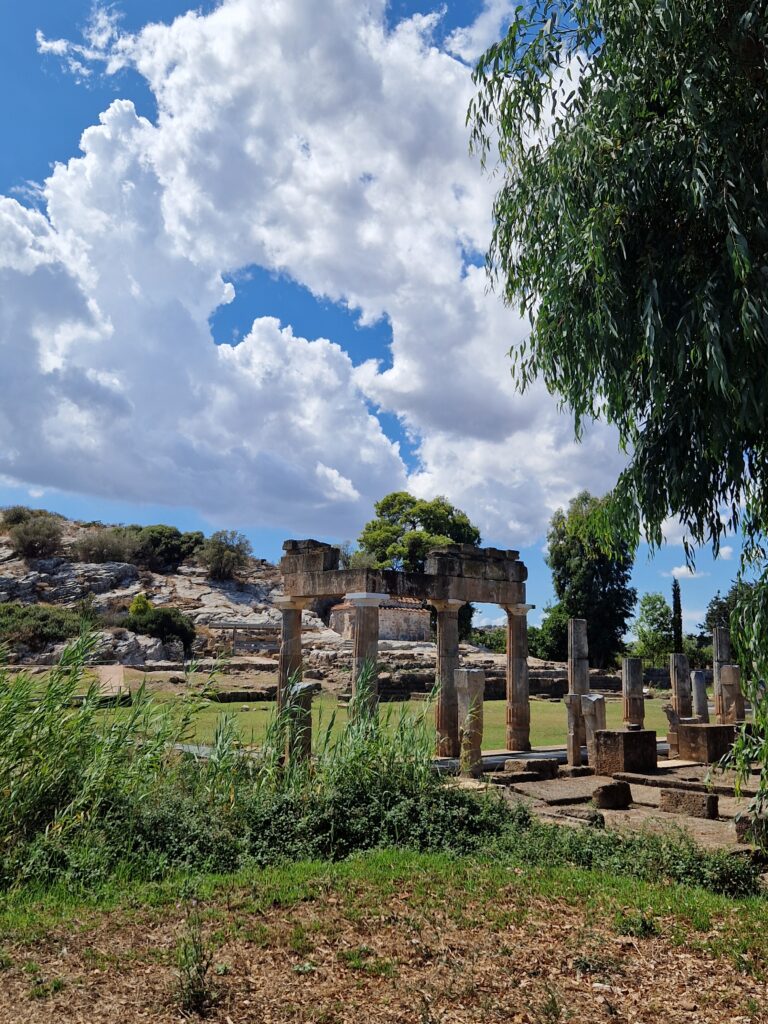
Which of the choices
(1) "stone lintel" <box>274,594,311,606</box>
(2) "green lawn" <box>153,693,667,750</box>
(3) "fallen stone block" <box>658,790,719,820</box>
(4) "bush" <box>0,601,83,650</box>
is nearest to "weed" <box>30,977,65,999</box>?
(3) "fallen stone block" <box>658,790,719,820</box>

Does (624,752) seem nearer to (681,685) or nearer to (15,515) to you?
(681,685)

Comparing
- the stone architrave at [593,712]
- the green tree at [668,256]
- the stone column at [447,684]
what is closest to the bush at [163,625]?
the stone column at [447,684]

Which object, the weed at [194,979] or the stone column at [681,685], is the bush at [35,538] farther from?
the weed at [194,979]

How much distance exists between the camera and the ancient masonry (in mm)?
15812

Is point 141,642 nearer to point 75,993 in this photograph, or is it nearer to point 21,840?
point 21,840

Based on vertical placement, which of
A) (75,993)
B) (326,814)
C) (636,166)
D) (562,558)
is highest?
(562,558)

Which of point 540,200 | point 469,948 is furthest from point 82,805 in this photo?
point 540,200

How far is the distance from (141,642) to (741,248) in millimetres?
36383

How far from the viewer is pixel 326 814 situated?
831cm

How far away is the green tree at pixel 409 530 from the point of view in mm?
51062

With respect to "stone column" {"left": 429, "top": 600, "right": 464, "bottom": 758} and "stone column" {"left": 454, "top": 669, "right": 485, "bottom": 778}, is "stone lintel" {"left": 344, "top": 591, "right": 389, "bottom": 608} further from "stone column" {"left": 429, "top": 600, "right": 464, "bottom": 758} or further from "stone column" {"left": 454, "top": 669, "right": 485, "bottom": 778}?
"stone column" {"left": 454, "top": 669, "right": 485, "bottom": 778}

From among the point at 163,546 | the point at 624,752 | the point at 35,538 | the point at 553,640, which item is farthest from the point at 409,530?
the point at 624,752

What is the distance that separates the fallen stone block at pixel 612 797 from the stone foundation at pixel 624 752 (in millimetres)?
2503

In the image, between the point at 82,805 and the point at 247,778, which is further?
the point at 247,778
